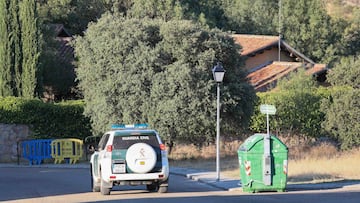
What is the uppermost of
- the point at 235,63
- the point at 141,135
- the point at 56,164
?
the point at 235,63

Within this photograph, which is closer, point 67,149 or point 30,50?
point 67,149

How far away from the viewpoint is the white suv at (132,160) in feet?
→ 63.6

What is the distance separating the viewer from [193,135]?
34.4 meters

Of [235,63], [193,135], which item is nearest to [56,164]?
[193,135]

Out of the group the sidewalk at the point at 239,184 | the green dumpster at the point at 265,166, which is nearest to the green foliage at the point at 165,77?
the sidewalk at the point at 239,184

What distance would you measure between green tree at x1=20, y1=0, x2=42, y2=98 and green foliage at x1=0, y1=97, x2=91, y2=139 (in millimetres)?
3102

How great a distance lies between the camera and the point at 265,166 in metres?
19.8

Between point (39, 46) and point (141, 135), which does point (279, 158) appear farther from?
point (39, 46)

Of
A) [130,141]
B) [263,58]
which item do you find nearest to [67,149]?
[130,141]

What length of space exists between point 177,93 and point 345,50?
3899 cm

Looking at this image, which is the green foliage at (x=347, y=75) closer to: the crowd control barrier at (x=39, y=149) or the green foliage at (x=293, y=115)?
the green foliage at (x=293, y=115)

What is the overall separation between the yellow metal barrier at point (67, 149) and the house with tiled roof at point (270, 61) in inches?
649

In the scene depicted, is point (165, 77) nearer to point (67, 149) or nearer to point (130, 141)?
point (67, 149)

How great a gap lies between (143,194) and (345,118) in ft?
66.0
